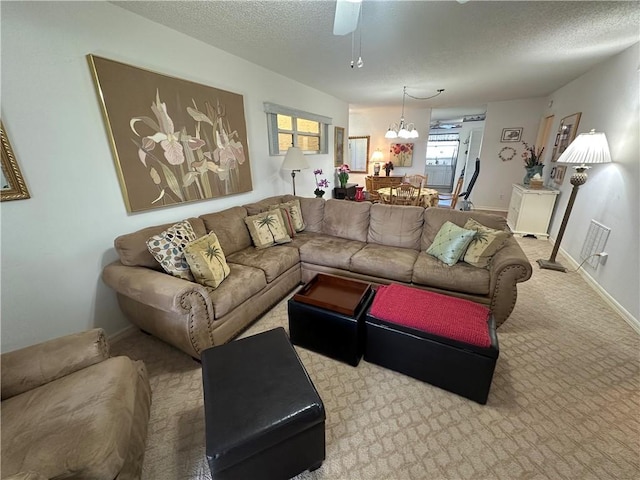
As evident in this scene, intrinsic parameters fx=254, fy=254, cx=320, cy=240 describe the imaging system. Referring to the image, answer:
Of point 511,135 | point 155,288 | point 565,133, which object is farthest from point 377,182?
point 155,288

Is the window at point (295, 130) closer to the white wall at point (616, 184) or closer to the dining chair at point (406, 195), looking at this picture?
the dining chair at point (406, 195)

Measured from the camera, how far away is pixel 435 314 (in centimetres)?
160

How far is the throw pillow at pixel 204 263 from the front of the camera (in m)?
1.88

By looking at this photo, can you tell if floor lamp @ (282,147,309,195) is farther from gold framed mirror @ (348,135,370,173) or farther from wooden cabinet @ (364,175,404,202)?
gold framed mirror @ (348,135,370,173)

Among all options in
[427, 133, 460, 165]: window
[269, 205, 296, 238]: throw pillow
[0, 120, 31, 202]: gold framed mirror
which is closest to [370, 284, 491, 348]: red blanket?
[269, 205, 296, 238]: throw pillow

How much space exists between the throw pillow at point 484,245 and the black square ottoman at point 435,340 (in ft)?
2.02

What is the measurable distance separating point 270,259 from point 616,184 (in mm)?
3635

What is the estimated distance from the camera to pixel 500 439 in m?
1.32

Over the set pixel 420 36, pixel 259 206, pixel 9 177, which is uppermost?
pixel 420 36

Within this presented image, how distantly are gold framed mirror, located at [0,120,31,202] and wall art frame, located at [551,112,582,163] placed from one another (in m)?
6.06

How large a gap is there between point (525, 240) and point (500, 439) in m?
3.84

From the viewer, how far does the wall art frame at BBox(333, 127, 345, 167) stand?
18.1ft

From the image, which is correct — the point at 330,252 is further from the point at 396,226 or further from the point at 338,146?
the point at 338,146

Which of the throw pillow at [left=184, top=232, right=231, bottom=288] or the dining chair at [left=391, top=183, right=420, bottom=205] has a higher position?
the dining chair at [left=391, top=183, right=420, bottom=205]
